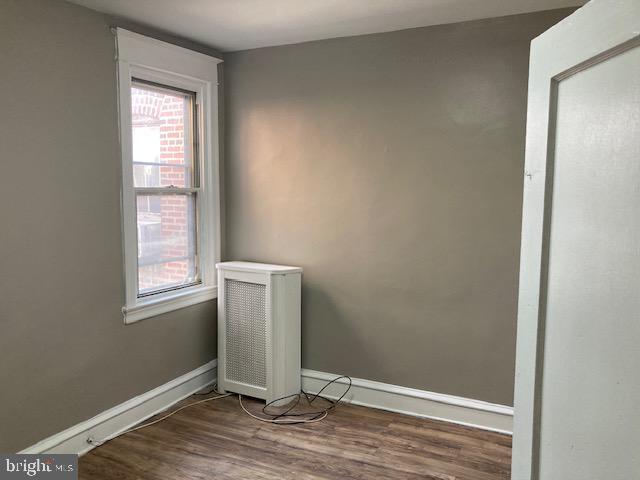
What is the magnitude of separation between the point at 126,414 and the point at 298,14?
8.17ft

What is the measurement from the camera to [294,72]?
332 cm

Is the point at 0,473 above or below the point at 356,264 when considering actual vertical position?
below

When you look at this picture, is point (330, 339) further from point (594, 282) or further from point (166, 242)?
point (594, 282)

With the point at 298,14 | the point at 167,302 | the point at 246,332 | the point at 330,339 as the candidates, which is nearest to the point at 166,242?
the point at 167,302

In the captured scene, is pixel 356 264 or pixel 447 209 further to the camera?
pixel 356 264

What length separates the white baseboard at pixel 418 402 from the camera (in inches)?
115

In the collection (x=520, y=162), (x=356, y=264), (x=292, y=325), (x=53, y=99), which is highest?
(x=53, y=99)

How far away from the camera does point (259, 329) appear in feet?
10.6

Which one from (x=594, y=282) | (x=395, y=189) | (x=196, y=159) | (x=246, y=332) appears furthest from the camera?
(x=196, y=159)

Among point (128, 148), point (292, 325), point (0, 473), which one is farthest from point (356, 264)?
point (0, 473)

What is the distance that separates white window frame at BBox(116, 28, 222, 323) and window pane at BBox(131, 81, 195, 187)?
8cm

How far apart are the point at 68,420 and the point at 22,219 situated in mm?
1068

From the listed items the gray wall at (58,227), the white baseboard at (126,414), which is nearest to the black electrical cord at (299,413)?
the white baseboard at (126,414)

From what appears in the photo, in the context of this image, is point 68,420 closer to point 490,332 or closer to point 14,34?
point 14,34
